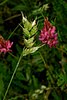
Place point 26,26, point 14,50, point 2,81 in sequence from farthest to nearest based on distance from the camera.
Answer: point 14,50
point 2,81
point 26,26

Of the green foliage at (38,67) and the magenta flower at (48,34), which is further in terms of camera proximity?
the green foliage at (38,67)

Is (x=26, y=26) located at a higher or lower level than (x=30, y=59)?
higher

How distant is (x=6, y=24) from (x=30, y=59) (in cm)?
48

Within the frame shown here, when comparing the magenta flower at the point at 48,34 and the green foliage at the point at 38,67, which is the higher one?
the magenta flower at the point at 48,34

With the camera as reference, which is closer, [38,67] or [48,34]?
[48,34]

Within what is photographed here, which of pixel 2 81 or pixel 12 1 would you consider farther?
pixel 12 1

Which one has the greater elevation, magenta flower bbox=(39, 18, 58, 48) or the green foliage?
magenta flower bbox=(39, 18, 58, 48)

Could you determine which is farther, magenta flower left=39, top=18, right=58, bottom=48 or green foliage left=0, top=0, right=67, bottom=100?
green foliage left=0, top=0, right=67, bottom=100

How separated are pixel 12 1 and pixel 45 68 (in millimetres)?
637

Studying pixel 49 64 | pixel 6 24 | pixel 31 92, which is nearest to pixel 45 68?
pixel 49 64

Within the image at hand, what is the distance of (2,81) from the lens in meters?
1.81

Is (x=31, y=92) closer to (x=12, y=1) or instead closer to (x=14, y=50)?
(x=14, y=50)

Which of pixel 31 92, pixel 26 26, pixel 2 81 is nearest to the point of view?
pixel 26 26

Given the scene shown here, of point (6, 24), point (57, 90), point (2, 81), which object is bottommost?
point (57, 90)
